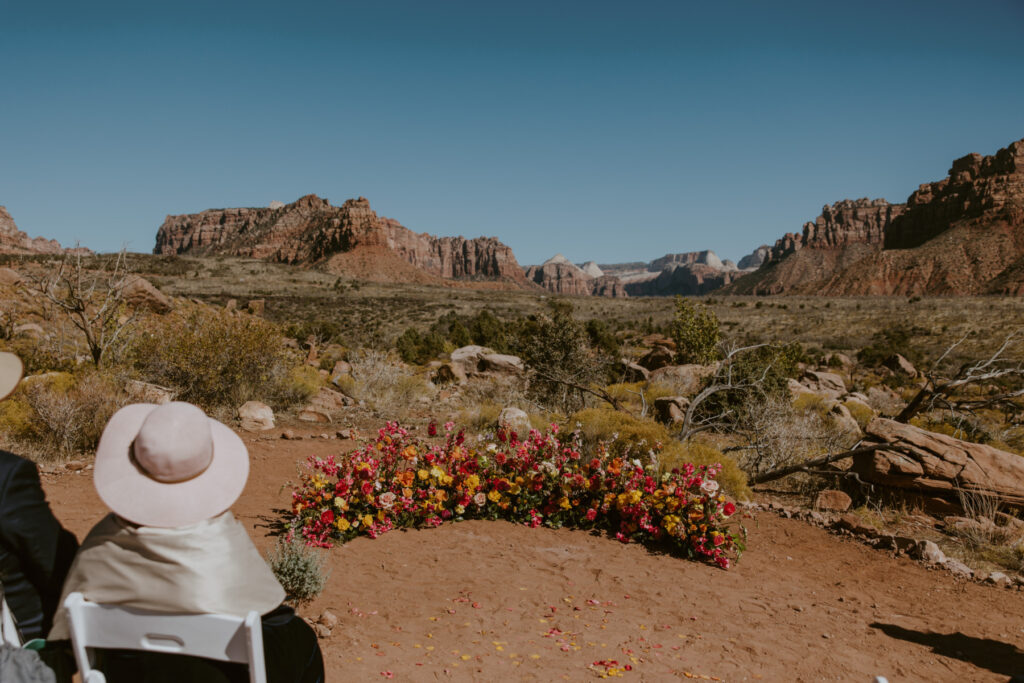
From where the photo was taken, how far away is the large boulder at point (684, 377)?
12.9 meters

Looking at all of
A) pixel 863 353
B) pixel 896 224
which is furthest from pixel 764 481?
pixel 896 224

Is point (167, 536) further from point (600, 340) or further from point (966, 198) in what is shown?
point (966, 198)

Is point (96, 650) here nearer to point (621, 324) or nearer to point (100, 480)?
point (100, 480)

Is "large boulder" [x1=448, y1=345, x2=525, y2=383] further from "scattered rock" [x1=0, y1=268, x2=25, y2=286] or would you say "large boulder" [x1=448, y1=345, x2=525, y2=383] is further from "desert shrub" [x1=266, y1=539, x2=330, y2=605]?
"scattered rock" [x1=0, y1=268, x2=25, y2=286]

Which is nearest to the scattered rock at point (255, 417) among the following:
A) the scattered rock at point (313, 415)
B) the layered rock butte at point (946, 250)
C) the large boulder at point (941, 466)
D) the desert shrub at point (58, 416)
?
the scattered rock at point (313, 415)

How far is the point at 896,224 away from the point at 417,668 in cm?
11965

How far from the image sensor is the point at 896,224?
100 m

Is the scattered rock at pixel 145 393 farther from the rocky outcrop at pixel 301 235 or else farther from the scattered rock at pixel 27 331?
the rocky outcrop at pixel 301 235

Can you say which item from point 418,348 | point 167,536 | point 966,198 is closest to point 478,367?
point 418,348

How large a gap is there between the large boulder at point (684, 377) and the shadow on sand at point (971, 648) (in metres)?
8.18

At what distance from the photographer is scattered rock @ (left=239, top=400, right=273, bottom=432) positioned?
9531 millimetres

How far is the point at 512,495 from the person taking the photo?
6.37 metres

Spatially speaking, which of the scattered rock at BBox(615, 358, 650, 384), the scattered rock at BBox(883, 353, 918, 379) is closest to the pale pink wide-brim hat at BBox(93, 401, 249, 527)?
the scattered rock at BBox(615, 358, 650, 384)

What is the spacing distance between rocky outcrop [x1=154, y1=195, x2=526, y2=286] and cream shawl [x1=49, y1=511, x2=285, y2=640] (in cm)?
9569
